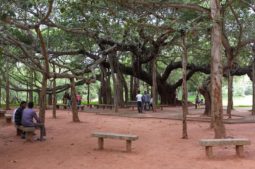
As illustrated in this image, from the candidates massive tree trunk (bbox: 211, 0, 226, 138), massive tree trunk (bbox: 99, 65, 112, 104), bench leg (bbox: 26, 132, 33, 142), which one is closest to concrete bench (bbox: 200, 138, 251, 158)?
massive tree trunk (bbox: 211, 0, 226, 138)

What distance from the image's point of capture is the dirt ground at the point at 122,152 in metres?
8.98

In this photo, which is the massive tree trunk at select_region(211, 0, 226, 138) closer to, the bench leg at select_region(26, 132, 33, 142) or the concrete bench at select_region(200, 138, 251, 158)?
the concrete bench at select_region(200, 138, 251, 158)

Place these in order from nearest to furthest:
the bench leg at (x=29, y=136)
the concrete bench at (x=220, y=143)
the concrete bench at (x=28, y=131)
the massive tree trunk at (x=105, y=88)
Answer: the concrete bench at (x=220, y=143), the concrete bench at (x=28, y=131), the bench leg at (x=29, y=136), the massive tree trunk at (x=105, y=88)

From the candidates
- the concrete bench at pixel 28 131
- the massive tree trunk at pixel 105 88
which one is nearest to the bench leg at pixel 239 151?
the concrete bench at pixel 28 131

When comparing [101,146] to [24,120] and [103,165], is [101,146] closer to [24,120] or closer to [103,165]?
[103,165]

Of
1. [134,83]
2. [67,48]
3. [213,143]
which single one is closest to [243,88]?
[134,83]

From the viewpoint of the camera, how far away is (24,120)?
41.6 ft

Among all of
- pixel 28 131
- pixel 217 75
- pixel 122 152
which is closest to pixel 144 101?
pixel 28 131

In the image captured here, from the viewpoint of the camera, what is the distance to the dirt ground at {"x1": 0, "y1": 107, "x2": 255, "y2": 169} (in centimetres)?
898

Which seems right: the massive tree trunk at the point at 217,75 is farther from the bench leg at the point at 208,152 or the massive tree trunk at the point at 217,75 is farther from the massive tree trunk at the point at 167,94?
the massive tree trunk at the point at 167,94

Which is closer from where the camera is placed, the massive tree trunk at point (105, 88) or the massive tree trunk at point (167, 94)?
the massive tree trunk at point (105, 88)

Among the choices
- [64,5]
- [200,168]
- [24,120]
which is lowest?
[200,168]

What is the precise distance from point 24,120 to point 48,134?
201cm

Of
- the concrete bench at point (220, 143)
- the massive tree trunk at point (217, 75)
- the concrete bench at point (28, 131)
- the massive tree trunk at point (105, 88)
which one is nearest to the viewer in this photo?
the concrete bench at point (220, 143)
